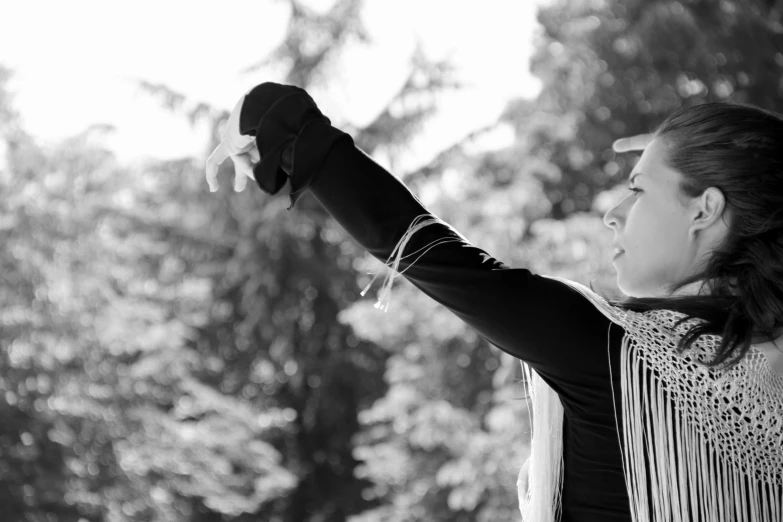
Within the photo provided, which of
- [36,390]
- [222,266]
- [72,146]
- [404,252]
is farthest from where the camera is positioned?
[222,266]

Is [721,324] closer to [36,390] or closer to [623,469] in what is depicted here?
[623,469]

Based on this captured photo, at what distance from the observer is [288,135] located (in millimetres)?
989

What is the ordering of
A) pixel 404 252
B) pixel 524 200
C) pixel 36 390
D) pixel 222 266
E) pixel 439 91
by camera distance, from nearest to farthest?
pixel 404 252, pixel 36 390, pixel 524 200, pixel 439 91, pixel 222 266

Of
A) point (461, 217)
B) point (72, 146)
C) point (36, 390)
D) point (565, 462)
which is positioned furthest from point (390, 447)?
point (565, 462)

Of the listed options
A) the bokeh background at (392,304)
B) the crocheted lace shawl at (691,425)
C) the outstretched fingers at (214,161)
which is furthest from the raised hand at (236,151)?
the bokeh background at (392,304)

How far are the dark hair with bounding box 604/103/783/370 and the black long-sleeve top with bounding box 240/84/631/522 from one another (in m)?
0.12

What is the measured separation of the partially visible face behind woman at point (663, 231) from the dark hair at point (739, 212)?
0.03 ft

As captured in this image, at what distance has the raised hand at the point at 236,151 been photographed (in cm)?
101

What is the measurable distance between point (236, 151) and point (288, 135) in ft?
0.23

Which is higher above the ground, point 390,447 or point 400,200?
point 390,447

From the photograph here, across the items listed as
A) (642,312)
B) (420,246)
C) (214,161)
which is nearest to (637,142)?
(642,312)

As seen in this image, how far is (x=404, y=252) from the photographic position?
94 cm

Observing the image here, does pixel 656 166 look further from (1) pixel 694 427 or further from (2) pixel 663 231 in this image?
(1) pixel 694 427

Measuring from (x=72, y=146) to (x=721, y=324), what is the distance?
850 centimetres
